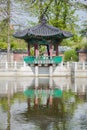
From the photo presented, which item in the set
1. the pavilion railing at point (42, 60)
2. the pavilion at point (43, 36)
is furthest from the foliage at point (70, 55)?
the pavilion railing at point (42, 60)

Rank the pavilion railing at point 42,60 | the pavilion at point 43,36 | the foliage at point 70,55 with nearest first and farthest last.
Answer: the pavilion railing at point 42,60 < the pavilion at point 43,36 < the foliage at point 70,55

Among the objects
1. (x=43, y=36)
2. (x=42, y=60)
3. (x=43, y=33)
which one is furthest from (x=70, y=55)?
(x=42, y=60)

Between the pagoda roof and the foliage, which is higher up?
the pagoda roof

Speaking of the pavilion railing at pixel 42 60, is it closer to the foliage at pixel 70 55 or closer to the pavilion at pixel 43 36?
the pavilion at pixel 43 36

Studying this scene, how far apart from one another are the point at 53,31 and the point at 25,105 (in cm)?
2208

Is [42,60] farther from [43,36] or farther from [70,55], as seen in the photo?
[70,55]

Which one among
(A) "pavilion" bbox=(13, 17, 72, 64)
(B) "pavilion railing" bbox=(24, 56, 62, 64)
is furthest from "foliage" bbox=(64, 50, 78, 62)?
(B) "pavilion railing" bbox=(24, 56, 62, 64)

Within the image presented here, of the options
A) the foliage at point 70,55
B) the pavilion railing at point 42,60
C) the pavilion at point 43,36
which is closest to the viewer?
the pavilion railing at point 42,60

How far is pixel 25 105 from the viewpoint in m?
12.5

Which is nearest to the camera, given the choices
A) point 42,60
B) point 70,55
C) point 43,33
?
point 42,60

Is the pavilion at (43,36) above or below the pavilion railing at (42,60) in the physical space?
above

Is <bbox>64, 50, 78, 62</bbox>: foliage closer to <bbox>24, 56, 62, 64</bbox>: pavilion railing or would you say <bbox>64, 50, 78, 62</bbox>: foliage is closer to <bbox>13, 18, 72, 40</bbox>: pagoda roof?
<bbox>13, 18, 72, 40</bbox>: pagoda roof

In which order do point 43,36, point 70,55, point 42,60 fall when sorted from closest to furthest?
1. point 42,60
2. point 43,36
3. point 70,55

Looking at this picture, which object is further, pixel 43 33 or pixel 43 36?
pixel 43 36
